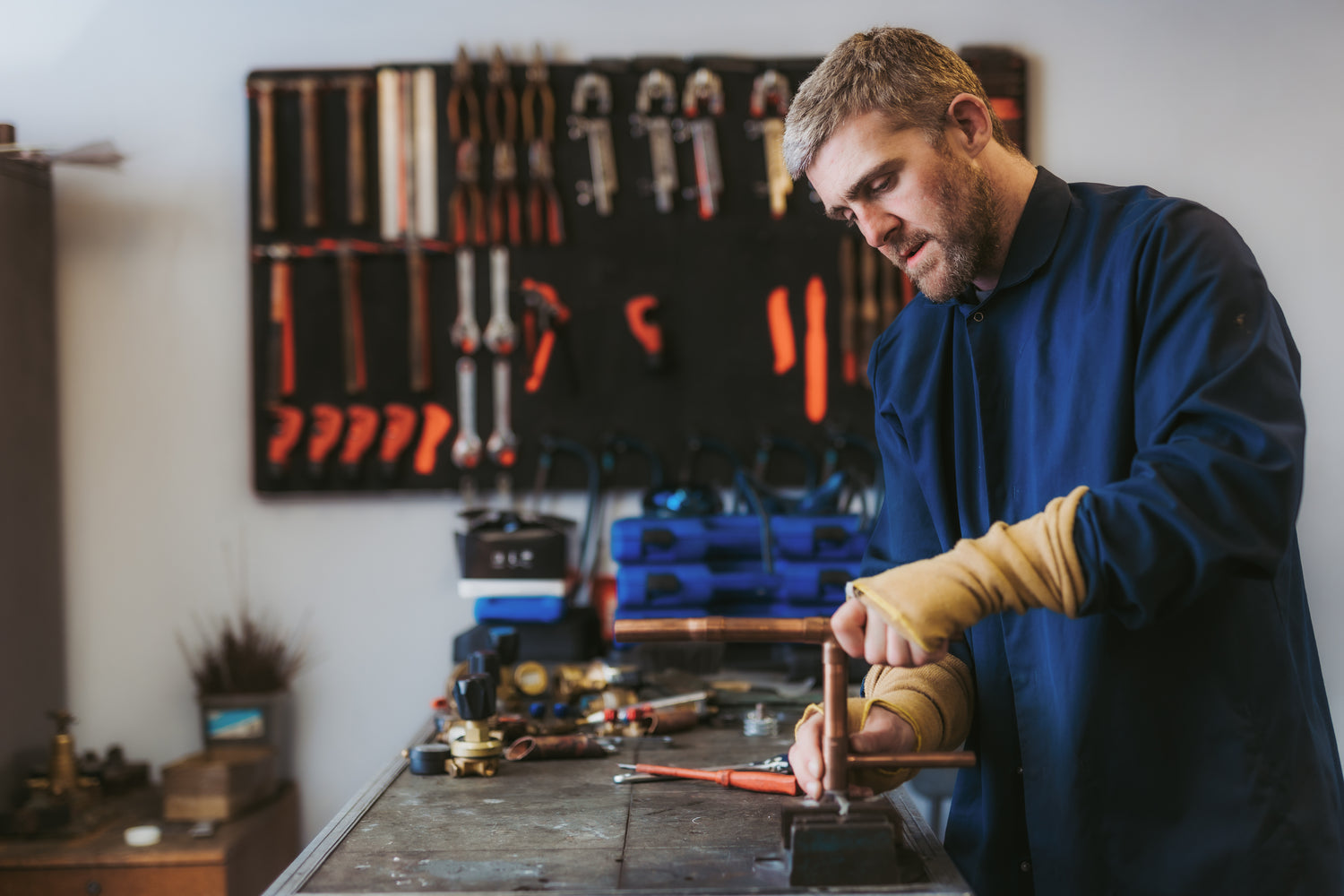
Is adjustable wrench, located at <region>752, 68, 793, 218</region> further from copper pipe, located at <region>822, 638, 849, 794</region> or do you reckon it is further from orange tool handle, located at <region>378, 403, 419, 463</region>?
copper pipe, located at <region>822, 638, 849, 794</region>

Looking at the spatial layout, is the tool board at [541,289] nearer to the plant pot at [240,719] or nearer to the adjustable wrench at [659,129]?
the adjustable wrench at [659,129]

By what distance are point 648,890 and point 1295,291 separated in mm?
2645

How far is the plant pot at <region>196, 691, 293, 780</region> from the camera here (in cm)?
267

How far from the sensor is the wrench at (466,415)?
9.35 ft

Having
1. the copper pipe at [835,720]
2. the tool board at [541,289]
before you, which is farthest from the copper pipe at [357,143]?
the copper pipe at [835,720]

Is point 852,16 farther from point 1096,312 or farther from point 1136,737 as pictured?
point 1136,737

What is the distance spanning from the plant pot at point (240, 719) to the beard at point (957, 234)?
2111 millimetres

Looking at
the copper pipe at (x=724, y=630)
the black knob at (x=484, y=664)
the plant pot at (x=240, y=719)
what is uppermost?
the copper pipe at (x=724, y=630)

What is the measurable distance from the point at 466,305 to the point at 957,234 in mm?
1834

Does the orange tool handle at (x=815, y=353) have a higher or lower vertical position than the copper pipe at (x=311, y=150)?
lower

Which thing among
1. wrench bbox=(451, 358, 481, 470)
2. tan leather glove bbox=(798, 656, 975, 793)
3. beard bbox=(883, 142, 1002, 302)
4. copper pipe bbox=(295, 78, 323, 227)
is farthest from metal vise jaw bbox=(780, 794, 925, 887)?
copper pipe bbox=(295, 78, 323, 227)

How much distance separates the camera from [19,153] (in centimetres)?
256

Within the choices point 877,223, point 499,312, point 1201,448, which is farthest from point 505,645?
point 1201,448

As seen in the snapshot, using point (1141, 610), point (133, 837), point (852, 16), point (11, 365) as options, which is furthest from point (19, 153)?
point (1141, 610)
